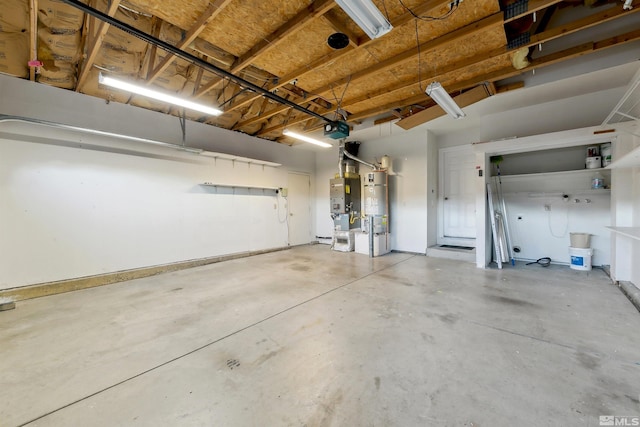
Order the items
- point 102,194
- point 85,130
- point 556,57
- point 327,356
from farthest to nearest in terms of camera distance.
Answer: point 102,194 < point 85,130 < point 556,57 < point 327,356

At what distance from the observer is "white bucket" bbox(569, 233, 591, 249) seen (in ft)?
13.8

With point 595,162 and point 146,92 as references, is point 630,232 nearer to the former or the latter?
point 595,162

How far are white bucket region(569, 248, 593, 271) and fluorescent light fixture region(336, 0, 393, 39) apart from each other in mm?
4912

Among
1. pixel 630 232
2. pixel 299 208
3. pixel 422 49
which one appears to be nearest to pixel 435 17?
pixel 422 49

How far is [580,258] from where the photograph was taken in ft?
13.9

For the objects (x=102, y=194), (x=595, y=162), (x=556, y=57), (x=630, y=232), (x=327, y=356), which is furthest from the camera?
(x=102, y=194)

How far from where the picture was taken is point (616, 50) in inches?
126

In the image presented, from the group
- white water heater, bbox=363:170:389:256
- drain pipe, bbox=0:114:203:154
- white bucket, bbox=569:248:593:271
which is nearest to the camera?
drain pipe, bbox=0:114:203:154

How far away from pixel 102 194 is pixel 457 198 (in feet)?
23.7

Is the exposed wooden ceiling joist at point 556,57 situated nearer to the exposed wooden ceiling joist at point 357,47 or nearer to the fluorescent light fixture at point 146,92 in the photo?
the exposed wooden ceiling joist at point 357,47

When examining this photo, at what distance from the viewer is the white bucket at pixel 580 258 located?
418 cm

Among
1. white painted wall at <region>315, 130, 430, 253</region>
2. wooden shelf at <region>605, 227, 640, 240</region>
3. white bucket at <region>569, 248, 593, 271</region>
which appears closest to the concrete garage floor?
white bucket at <region>569, 248, 593, 271</region>

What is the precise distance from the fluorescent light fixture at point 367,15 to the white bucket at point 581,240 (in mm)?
4806

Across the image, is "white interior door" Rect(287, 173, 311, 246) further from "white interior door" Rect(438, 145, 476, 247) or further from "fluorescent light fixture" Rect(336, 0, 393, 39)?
"fluorescent light fixture" Rect(336, 0, 393, 39)
